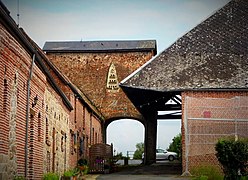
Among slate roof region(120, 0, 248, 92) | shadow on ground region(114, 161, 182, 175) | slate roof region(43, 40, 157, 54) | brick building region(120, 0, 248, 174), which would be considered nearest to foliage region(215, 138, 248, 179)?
brick building region(120, 0, 248, 174)

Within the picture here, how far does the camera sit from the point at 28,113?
17000 millimetres

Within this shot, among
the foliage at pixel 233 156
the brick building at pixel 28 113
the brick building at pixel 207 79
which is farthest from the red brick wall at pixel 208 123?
the foliage at pixel 233 156

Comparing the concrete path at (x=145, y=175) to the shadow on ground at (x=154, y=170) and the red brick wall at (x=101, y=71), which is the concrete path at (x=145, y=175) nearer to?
the shadow on ground at (x=154, y=170)

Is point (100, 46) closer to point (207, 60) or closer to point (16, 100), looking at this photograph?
point (207, 60)

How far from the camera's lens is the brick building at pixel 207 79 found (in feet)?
87.4

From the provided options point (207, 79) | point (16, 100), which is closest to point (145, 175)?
point (207, 79)

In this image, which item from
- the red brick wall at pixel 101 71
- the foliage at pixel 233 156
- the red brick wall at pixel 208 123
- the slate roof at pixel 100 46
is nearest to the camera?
the foliage at pixel 233 156

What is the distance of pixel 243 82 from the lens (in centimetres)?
2738

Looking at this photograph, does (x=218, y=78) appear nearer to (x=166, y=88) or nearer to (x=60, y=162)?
(x=166, y=88)

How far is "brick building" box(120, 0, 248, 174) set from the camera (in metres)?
26.6

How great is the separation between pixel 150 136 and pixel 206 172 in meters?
23.7

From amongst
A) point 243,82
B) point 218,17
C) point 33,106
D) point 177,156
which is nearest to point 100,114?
point 177,156

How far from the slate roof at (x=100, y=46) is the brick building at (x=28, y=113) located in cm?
2143

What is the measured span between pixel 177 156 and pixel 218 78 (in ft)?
87.2
